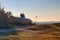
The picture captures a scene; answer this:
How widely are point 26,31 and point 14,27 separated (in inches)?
24.2

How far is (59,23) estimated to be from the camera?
556 centimetres

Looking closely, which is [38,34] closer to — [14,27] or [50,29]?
[50,29]

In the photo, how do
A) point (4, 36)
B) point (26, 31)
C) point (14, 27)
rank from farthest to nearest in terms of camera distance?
1. point (14, 27)
2. point (26, 31)
3. point (4, 36)

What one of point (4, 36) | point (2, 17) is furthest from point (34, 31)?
point (2, 17)

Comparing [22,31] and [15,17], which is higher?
[15,17]

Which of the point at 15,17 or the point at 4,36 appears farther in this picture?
the point at 15,17

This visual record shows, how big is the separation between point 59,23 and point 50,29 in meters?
0.47

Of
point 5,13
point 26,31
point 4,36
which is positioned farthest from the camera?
Result: point 5,13

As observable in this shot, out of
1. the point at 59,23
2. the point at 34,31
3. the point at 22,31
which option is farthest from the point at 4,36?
the point at 59,23

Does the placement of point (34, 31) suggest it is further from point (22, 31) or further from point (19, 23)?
point (19, 23)

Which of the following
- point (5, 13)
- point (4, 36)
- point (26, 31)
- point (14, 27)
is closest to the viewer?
point (4, 36)

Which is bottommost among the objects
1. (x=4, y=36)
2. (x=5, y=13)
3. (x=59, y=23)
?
(x=4, y=36)

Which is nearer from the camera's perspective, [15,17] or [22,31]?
[22,31]

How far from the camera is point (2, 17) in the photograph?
6012 millimetres
